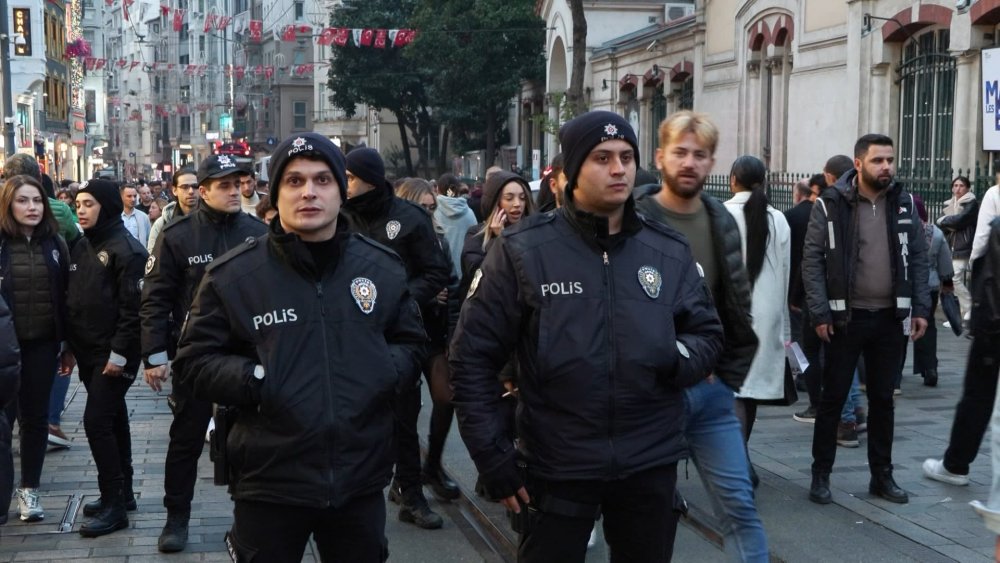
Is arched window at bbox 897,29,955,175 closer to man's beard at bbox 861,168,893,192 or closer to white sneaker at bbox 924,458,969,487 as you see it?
white sneaker at bbox 924,458,969,487

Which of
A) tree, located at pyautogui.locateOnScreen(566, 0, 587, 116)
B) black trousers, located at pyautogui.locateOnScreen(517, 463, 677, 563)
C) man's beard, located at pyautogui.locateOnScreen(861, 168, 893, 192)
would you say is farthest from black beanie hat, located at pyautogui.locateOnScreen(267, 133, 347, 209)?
tree, located at pyautogui.locateOnScreen(566, 0, 587, 116)

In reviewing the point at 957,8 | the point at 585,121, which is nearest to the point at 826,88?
the point at 957,8

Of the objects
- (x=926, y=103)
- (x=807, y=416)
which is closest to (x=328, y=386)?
(x=807, y=416)

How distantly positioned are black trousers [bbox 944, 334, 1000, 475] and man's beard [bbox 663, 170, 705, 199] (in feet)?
8.27

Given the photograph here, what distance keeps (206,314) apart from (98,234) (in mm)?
2964

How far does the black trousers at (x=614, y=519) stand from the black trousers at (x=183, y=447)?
2576mm

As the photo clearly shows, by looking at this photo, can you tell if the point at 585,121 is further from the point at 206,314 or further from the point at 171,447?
the point at 171,447

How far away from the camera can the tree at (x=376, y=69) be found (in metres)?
50.3

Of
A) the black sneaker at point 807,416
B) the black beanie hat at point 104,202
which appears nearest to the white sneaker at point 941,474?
the black sneaker at point 807,416

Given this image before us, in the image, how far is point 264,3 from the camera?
8006 cm

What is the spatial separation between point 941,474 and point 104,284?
4.82 meters

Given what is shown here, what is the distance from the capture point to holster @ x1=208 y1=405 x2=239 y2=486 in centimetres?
382

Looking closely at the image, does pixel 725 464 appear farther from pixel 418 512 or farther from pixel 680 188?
pixel 418 512

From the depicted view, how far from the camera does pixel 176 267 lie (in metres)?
5.98
